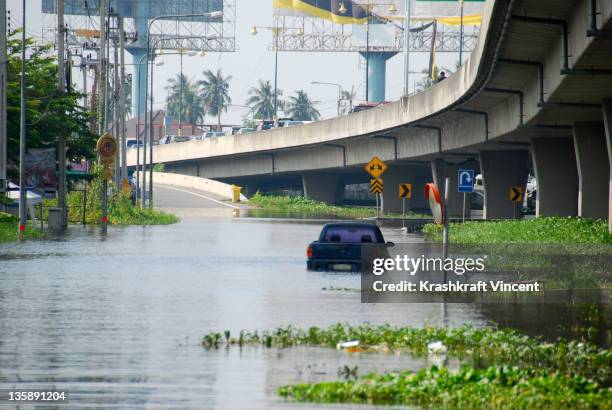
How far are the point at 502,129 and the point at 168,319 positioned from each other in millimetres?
34131

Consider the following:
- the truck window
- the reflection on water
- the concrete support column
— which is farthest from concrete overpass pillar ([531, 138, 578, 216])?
the concrete support column

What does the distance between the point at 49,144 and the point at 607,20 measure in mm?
40322

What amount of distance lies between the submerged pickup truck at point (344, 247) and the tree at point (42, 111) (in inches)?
1016

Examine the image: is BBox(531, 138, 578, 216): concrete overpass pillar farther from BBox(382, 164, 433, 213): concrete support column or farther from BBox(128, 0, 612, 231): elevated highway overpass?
BBox(382, 164, 433, 213): concrete support column

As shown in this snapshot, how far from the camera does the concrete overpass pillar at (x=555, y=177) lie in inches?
2232

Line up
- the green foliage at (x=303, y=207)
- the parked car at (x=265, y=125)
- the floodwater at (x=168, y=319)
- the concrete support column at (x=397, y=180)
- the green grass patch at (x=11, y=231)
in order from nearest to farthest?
the floodwater at (x=168, y=319)
the green grass patch at (x=11, y=231)
the concrete support column at (x=397, y=180)
the green foliage at (x=303, y=207)
the parked car at (x=265, y=125)

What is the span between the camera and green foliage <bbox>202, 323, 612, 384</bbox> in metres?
16.7

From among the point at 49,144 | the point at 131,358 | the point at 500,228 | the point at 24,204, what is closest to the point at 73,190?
the point at 49,144

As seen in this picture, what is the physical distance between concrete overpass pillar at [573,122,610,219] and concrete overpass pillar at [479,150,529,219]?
23.5 meters

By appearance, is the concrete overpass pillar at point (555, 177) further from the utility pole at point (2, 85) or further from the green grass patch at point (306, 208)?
the green grass patch at point (306, 208)

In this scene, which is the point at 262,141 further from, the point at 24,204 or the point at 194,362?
the point at 194,362

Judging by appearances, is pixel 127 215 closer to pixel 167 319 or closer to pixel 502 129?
pixel 502 129

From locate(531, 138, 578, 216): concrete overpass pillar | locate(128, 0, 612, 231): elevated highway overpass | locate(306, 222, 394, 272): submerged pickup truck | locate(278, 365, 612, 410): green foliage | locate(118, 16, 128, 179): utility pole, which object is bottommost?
locate(278, 365, 612, 410): green foliage

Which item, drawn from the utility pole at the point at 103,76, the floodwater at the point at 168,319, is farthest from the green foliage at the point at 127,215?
the floodwater at the point at 168,319
